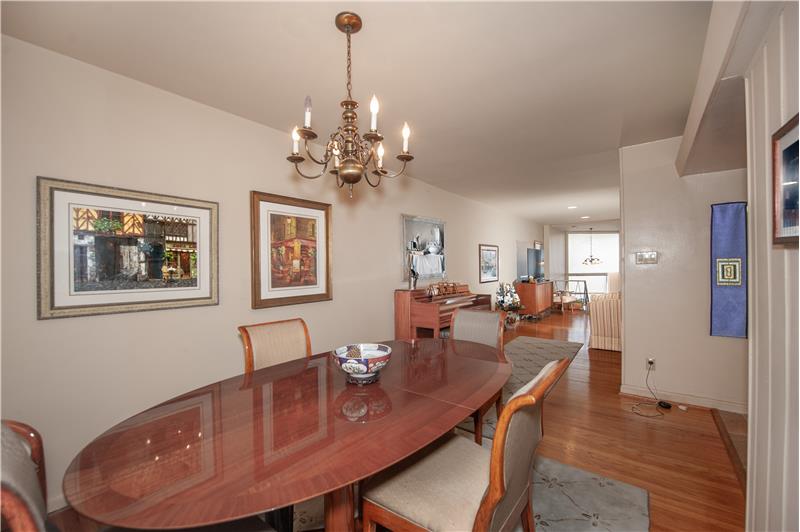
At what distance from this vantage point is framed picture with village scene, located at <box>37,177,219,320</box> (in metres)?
1.77

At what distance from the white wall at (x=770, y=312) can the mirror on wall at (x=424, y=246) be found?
317 centimetres

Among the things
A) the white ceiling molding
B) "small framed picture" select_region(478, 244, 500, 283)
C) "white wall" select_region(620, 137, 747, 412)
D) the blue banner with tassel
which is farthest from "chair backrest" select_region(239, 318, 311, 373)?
"small framed picture" select_region(478, 244, 500, 283)

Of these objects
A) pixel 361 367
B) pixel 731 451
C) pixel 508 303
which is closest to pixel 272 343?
pixel 361 367

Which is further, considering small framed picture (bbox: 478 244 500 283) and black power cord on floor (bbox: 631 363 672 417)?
small framed picture (bbox: 478 244 500 283)

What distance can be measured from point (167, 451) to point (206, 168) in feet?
6.53

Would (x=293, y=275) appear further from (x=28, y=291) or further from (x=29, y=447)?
(x=29, y=447)

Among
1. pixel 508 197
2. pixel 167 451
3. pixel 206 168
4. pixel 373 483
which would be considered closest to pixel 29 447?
pixel 167 451

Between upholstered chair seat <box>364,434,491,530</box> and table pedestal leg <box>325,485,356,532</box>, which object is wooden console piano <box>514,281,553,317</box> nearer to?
upholstered chair seat <box>364,434,491,530</box>

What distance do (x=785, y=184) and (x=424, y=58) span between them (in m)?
1.60

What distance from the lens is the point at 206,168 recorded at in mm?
2385

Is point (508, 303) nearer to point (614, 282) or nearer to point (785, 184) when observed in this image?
point (614, 282)

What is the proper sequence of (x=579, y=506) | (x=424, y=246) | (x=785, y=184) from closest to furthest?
(x=785, y=184) → (x=579, y=506) → (x=424, y=246)

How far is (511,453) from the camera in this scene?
3.34 feet

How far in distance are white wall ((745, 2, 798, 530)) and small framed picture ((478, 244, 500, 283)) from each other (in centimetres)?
483
